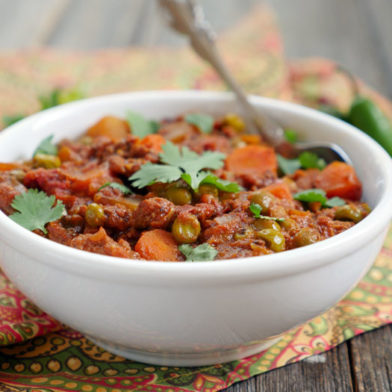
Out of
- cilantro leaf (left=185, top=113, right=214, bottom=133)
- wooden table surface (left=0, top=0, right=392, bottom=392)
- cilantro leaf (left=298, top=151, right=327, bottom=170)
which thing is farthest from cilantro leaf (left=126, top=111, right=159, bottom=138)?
wooden table surface (left=0, top=0, right=392, bottom=392)

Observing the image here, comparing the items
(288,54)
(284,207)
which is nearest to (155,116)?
(284,207)

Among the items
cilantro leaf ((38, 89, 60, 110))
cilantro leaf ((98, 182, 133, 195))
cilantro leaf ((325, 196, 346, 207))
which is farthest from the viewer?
cilantro leaf ((38, 89, 60, 110))

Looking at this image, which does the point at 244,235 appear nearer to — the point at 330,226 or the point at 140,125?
the point at 330,226

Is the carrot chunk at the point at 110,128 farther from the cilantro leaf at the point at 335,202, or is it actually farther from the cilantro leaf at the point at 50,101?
the cilantro leaf at the point at 335,202

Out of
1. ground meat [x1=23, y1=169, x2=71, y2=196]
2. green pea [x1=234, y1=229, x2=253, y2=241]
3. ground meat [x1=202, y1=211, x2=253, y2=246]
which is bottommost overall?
green pea [x1=234, y1=229, x2=253, y2=241]

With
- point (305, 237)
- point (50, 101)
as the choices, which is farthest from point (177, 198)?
point (50, 101)

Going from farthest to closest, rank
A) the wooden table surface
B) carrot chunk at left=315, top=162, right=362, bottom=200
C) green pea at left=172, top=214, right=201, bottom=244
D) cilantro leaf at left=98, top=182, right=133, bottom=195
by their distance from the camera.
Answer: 1. the wooden table surface
2. carrot chunk at left=315, top=162, right=362, bottom=200
3. cilantro leaf at left=98, top=182, right=133, bottom=195
4. green pea at left=172, top=214, right=201, bottom=244

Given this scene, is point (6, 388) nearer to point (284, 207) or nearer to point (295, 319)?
point (295, 319)

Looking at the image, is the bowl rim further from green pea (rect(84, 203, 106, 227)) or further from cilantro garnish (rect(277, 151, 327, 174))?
cilantro garnish (rect(277, 151, 327, 174))
